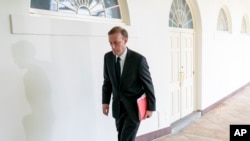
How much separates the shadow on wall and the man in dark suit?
63 cm

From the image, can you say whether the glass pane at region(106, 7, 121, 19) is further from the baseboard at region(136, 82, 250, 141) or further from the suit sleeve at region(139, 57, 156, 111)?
the baseboard at region(136, 82, 250, 141)

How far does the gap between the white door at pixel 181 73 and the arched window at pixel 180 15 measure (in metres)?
0.13

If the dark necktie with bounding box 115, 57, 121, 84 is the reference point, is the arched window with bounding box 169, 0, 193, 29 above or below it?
above

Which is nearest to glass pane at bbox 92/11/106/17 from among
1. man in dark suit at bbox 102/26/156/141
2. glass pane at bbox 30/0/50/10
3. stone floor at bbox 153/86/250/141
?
glass pane at bbox 30/0/50/10

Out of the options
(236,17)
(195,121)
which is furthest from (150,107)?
(236,17)

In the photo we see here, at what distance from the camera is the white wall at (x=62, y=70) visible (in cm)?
191

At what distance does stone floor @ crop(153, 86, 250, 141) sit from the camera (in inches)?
136

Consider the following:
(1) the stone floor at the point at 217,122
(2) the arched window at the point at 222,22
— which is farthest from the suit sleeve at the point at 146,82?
(2) the arched window at the point at 222,22

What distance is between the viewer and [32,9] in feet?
6.81

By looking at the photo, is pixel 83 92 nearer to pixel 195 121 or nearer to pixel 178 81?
pixel 178 81

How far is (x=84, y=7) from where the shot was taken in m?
2.52

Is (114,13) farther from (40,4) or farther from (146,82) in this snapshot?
(146,82)

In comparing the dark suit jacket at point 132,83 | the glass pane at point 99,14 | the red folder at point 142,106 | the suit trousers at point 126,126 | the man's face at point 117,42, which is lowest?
the suit trousers at point 126,126

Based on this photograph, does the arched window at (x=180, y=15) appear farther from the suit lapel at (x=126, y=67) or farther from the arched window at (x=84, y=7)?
the suit lapel at (x=126, y=67)
